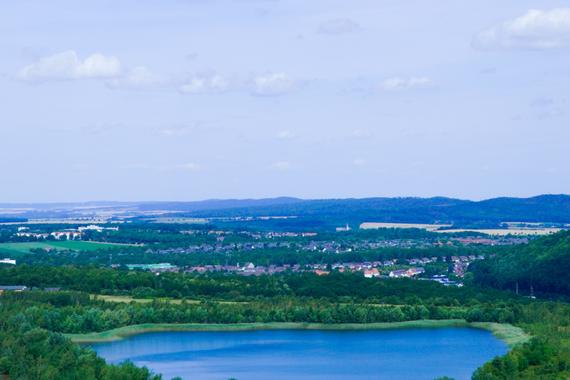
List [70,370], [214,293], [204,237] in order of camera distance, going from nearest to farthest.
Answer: [70,370]
[214,293]
[204,237]

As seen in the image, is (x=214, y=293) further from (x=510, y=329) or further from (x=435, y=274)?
(x=435, y=274)

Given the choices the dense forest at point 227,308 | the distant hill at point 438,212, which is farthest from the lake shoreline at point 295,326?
the distant hill at point 438,212

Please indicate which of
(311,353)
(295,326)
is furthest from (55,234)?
(311,353)

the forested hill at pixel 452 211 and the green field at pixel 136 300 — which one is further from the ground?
the forested hill at pixel 452 211

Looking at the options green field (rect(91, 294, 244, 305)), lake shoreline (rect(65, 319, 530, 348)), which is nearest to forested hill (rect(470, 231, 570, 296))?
lake shoreline (rect(65, 319, 530, 348))

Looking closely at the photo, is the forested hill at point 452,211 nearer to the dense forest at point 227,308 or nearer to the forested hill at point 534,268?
the forested hill at point 534,268

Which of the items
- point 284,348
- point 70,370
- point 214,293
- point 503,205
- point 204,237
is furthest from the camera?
point 503,205

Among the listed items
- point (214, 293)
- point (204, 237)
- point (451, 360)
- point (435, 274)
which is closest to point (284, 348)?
point (451, 360)

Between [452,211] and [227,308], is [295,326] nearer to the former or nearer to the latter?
[227,308]
